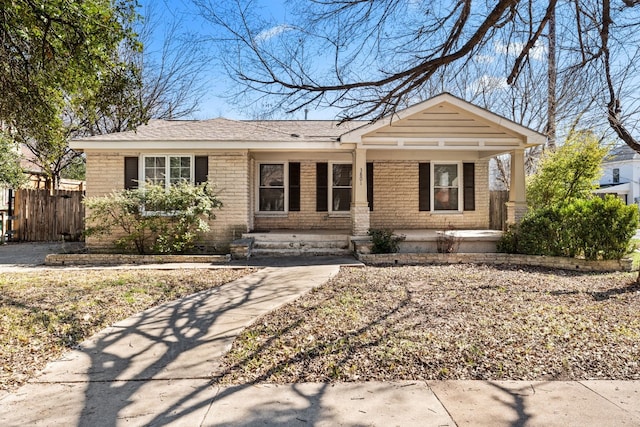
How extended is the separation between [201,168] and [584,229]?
9557 millimetres

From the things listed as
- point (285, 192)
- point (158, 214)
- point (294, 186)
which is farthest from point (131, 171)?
point (294, 186)

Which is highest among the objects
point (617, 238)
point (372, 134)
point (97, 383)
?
point (372, 134)

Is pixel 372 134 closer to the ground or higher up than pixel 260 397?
higher up

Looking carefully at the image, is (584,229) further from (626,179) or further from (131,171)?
(626,179)

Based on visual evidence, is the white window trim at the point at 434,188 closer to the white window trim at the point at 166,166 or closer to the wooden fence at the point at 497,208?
the wooden fence at the point at 497,208

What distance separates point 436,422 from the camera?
2.77m

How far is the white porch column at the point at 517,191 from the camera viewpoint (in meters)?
11.0

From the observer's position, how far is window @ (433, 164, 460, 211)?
44.0 feet

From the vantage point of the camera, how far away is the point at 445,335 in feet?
14.5

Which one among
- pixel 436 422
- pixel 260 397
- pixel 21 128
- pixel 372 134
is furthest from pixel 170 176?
pixel 436 422

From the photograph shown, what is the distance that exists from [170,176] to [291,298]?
6.91 meters

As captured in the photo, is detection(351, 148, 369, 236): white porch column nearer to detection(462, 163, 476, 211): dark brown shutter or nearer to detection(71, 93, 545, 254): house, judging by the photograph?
detection(71, 93, 545, 254): house

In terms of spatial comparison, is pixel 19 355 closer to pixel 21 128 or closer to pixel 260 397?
pixel 260 397

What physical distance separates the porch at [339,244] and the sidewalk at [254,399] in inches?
255
